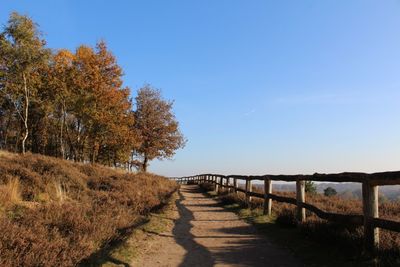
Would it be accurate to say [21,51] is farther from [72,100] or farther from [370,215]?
[370,215]

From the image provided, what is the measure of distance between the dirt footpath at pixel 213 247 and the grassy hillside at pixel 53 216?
1052mm

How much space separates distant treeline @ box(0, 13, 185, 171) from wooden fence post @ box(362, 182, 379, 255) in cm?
2865

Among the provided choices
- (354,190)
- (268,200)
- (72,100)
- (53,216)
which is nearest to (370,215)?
(53,216)

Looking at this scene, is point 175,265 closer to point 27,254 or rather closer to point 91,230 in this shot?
point 91,230

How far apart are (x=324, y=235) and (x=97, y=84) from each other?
32.9m

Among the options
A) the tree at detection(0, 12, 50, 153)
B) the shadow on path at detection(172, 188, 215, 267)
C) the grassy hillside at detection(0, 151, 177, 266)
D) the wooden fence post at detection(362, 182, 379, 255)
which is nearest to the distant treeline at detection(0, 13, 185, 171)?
the tree at detection(0, 12, 50, 153)

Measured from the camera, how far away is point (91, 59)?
41.1 m

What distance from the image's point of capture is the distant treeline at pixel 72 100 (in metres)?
32.6

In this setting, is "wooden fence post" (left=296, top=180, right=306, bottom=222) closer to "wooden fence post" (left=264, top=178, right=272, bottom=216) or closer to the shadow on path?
the shadow on path

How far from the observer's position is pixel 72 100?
1451 inches

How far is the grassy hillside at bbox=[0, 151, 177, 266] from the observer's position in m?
6.16

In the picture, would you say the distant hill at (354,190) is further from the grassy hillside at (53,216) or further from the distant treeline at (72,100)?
the distant treeline at (72,100)

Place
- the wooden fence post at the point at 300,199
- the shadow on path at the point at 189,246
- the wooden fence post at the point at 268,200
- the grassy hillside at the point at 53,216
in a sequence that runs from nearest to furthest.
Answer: the grassy hillside at the point at 53,216 → the shadow on path at the point at 189,246 → the wooden fence post at the point at 300,199 → the wooden fence post at the point at 268,200

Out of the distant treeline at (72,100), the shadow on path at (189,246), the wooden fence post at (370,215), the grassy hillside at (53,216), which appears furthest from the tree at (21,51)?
the wooden fence post at (370,215)
